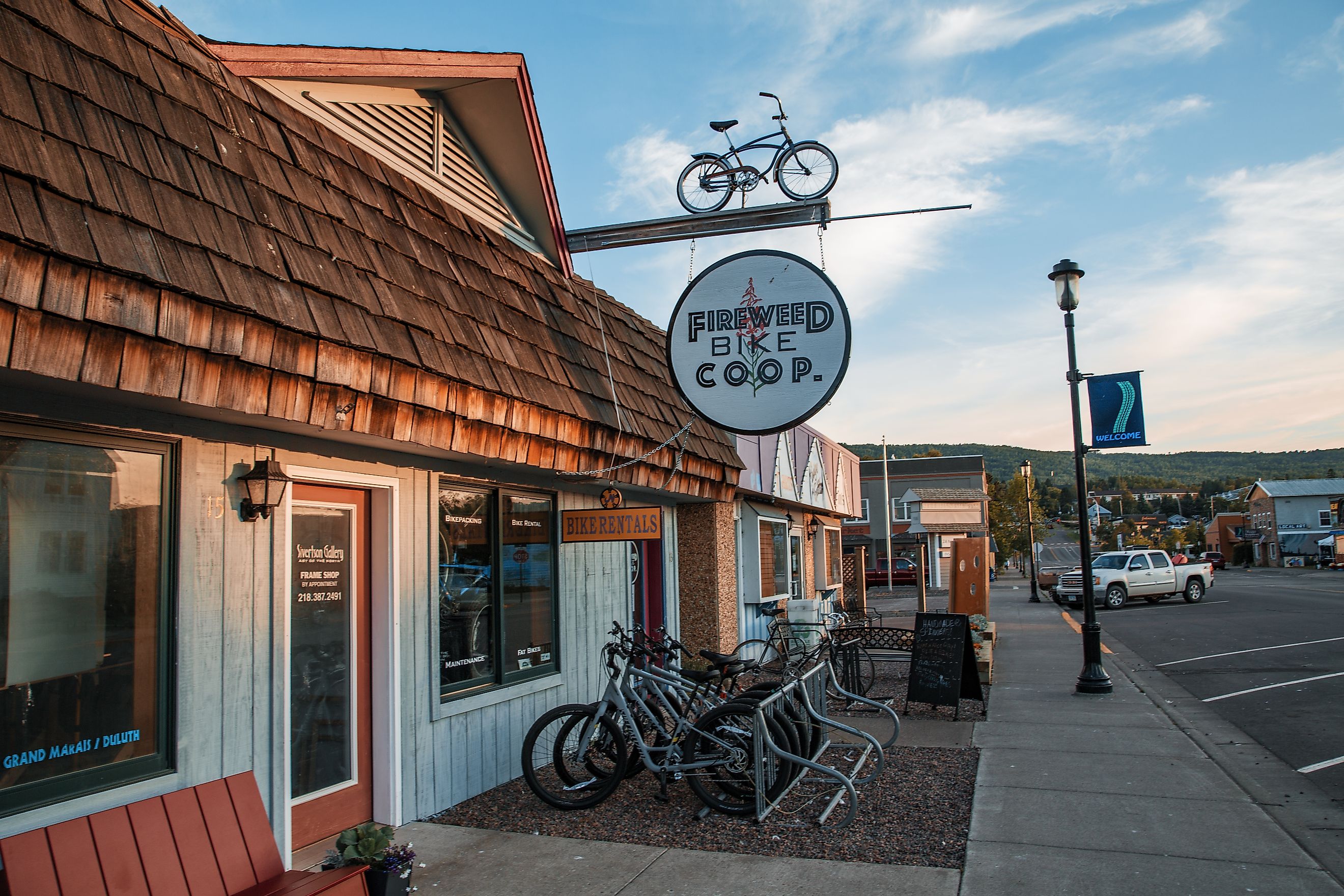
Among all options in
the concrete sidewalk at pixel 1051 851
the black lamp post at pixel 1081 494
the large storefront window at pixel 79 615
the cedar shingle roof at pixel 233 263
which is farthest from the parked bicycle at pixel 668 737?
the black lamp post at pixel 1081 494

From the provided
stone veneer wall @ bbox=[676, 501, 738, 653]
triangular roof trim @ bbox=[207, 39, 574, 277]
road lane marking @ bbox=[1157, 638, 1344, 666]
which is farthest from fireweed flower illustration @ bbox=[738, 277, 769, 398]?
road lane marking @ bbox=[1157, 638, 1344, 666]

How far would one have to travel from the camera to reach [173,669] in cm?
422

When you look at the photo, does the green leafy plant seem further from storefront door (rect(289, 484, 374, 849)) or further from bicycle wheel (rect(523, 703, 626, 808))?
bicycle wheel (rect(523, 703, 626, 808))

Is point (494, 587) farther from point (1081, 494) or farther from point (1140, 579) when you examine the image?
point (1140, 579)

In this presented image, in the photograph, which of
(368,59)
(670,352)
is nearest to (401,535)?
(670,352)

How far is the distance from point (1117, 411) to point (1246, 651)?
22.3 feet

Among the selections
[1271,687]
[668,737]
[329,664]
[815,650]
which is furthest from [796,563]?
[329,664]

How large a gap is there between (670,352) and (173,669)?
14.1 ft

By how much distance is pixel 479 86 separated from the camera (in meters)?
7.20

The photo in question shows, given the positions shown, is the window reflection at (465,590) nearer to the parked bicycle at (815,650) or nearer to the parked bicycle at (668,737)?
the parked bicycle at (668,737)

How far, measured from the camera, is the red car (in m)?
A: 40.7

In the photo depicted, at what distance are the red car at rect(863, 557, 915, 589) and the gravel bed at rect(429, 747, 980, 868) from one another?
25.4 m

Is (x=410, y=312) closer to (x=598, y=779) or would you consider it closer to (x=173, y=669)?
(x=173, y=669)

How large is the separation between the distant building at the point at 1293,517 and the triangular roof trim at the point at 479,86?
91137 mm
